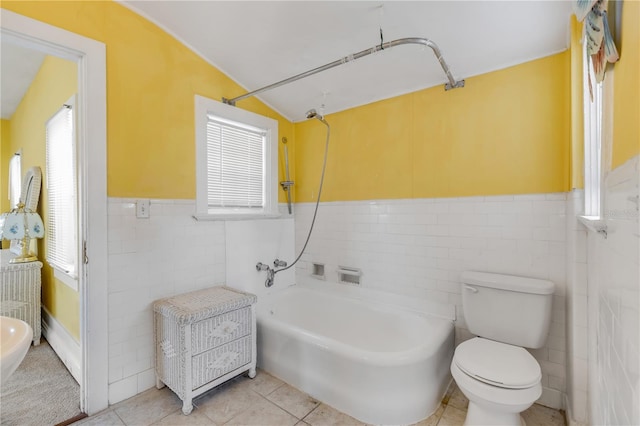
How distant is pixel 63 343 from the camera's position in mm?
2320

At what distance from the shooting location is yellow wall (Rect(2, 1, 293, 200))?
1726 mm

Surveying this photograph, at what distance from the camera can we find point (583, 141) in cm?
147

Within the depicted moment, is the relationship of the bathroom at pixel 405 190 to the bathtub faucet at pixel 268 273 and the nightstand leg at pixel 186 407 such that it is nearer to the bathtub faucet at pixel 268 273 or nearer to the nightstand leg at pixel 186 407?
the bathtub faucet at pixel 268 273

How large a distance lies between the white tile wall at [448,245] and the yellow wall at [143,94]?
134cm

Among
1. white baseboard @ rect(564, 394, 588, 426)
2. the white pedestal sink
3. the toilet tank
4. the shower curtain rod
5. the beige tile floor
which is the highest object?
the shower curtain rod

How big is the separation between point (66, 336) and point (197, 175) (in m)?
1.67

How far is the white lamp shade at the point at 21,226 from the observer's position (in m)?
2.59

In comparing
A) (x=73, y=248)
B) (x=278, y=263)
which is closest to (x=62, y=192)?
(x=73, y=248)

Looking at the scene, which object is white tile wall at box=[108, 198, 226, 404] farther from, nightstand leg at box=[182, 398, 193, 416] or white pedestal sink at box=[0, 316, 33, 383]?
white pedestal sink at box=[0, 316, 33, 383]

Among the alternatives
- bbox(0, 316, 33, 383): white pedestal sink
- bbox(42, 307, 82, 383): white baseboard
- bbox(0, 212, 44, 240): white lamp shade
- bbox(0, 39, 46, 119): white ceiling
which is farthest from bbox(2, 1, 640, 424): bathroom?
bbox(0, 212, 44, 240): white lamp shade

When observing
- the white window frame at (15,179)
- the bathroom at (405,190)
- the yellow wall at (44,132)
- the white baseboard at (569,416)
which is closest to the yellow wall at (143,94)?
the bathroom at (405,190)

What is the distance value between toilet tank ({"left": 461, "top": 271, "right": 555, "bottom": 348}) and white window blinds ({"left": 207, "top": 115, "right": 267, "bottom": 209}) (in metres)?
1.89

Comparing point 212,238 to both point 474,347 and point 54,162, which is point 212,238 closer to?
point 54,162

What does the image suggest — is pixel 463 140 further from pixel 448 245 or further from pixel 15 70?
pixel 15 70
